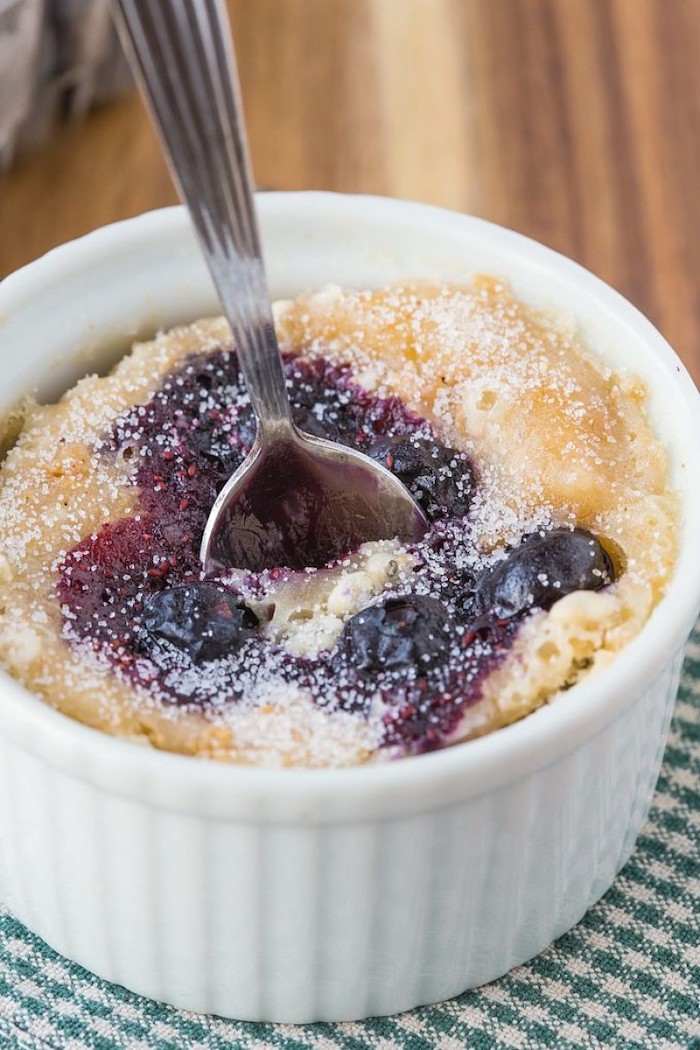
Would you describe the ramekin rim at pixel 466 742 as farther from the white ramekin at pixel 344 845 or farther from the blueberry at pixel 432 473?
the blueberry at pixel 432 473

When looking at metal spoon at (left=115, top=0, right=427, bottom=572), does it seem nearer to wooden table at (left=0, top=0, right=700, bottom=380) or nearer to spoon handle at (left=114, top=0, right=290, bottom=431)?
spoon handle at (left=114, top=0, right=290, bottom=431)

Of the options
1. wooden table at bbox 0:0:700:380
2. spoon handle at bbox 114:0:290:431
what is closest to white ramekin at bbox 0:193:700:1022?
spoon handle at bbox 114:0:290:431

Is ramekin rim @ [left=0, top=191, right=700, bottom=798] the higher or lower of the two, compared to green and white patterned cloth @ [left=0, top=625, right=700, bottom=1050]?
higher

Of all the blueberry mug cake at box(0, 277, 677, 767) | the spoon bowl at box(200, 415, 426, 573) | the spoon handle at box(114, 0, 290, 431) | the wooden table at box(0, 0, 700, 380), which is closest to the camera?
the spoon handle at box(114, 0, 290, 431)

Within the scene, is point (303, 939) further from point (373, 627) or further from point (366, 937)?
point (373, 627)

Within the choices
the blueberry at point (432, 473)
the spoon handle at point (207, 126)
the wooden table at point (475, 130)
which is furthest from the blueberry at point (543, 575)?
the wooden table at point (475, 130)

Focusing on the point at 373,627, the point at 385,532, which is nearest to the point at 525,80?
the point at 385,532
